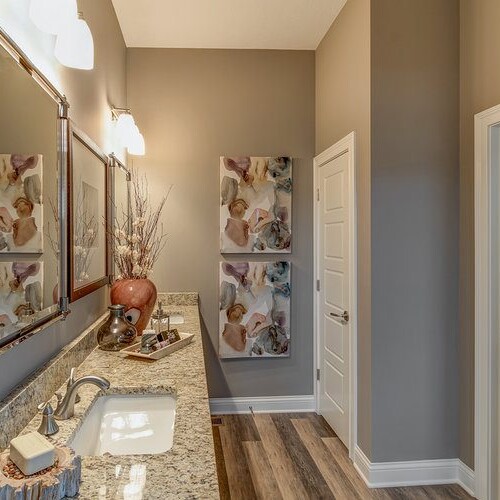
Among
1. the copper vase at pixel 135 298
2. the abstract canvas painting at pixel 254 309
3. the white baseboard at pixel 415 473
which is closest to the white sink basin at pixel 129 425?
the copper vase at pixel 135 298

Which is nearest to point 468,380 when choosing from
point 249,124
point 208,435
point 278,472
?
point 278,472

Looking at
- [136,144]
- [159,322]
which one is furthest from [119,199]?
[159,322]

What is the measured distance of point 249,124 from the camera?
3.58 metres

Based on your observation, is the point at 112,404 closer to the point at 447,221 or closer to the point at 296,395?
the point at 447,221

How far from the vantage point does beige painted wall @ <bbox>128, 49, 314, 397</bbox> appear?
3529 millimetres

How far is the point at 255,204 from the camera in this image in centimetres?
354

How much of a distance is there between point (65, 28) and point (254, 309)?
2525 millimetres

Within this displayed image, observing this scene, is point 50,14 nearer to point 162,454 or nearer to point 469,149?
point 162,454

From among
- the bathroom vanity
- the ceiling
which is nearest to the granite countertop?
the bathroom vanity

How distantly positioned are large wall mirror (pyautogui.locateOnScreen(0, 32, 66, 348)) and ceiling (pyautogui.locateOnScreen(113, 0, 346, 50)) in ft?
5.51

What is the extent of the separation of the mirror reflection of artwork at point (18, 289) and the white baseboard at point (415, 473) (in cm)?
206

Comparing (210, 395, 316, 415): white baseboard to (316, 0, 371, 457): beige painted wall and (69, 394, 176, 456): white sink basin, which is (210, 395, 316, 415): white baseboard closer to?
(316, 0, 371, 457): beige painted wall

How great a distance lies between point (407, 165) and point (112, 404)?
1.96 metres

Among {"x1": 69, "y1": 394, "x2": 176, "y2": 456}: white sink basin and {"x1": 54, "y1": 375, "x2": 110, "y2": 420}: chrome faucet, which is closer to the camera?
{"x1": 54, "y1": 375, "x2": 110, "y2": 420}: chrome faucet
